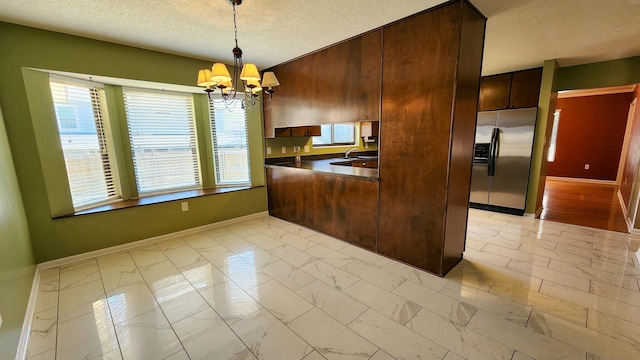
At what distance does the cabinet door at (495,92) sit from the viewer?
4293mm

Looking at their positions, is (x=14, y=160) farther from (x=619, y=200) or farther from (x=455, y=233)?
(x=619, y=200)

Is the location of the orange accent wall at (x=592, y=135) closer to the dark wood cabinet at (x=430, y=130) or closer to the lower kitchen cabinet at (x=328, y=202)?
the dark wood cabinet at (x=430, y=130)

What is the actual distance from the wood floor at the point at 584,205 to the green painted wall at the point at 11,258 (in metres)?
6.10

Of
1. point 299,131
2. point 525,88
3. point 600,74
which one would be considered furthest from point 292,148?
point 600,74

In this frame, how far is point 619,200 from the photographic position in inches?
201

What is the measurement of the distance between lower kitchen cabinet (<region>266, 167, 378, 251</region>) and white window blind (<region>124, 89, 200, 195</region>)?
4.24 ft

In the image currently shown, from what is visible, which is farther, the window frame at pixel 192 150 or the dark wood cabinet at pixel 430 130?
the window frame at pixel 192 150

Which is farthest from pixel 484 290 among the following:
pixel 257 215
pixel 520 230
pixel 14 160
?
pixel 14 160

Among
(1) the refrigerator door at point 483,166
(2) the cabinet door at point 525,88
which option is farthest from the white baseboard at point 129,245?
(2) the cabinet door at point 525,88

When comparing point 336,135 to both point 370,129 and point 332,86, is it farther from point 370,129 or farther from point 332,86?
point 332,86

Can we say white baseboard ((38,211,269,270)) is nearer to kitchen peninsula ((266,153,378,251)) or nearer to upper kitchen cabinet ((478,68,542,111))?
kitchen peninsula ((266,153,378,251))

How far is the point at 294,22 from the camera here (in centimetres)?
244

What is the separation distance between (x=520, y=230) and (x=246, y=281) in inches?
→ 148

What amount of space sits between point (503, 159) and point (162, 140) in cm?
544
